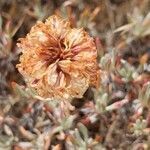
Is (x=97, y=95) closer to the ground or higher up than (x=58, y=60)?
closer to the ground

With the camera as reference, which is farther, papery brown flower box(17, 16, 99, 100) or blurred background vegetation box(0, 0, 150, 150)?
blurred background vegetation box(0, 0, 150, 150)

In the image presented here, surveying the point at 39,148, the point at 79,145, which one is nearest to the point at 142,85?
the point at 79,145

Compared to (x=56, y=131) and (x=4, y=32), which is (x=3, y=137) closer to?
(x=56, y=131)

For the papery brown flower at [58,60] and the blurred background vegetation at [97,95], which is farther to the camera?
the blurred background vegetation at [97,95]

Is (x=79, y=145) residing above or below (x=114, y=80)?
below
